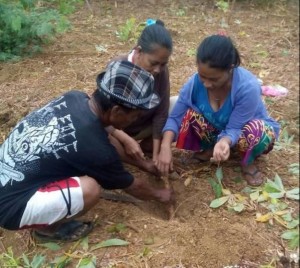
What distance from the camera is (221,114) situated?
244 centimetres

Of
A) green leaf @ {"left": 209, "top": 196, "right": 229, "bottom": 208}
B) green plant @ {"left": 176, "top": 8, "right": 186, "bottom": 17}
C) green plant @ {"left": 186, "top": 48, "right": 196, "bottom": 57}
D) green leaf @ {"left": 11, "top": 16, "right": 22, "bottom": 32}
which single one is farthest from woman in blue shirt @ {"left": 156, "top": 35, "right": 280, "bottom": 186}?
green plant @ {"left": 176, "top": 8, "right": 186, "bottom": 17}

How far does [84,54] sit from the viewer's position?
434 centimetres

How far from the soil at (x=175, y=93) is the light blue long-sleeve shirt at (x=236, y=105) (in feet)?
0.65

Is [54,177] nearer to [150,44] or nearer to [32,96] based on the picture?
[150,44]

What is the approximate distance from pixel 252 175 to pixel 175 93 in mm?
1230

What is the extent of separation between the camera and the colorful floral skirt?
93.8 inches

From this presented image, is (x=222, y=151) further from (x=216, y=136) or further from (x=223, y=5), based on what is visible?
(x=223, y=5)

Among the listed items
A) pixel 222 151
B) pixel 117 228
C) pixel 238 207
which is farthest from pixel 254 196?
pixel 117 228

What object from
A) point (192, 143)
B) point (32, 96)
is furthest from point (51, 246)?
point (32, 96)

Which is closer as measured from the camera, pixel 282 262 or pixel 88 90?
pixel 282 262

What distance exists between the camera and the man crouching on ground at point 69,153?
6.38 feet

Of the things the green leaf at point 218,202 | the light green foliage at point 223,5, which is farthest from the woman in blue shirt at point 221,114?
the light green foliage at point 223,5

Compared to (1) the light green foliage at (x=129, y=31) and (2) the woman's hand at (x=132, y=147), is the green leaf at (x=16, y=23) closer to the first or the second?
(1) the light green foliage at (x=129, y=31)

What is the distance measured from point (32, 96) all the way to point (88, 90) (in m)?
0.44
